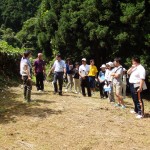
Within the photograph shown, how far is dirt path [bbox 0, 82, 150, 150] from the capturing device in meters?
8.06

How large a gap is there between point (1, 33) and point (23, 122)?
4866 cm

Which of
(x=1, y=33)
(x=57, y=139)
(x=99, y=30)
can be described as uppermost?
(x=1, y=33)

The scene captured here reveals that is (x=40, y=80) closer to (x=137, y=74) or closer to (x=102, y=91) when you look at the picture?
(x=102, y=91)

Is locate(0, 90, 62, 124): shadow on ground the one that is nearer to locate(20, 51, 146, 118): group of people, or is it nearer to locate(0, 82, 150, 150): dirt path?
locate(0, 82, 150, 150): dirt path

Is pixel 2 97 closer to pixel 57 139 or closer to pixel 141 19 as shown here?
pixel 57 139

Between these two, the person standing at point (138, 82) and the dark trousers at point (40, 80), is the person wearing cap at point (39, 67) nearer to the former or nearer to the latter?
the dark trousers at point (40, 80)

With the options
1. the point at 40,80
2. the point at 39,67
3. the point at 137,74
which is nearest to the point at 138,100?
the point at 137,74

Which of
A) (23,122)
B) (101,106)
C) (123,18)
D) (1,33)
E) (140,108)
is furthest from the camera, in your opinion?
(1,33)

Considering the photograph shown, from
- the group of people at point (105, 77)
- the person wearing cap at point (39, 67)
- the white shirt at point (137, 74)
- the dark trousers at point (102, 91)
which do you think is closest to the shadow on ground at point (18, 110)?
the group of people at point (105, 77)

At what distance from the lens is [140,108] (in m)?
10.6

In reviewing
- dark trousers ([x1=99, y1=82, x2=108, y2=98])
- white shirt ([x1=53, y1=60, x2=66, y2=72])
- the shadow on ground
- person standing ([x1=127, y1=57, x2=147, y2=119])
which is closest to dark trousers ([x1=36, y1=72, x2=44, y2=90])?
white shirt ([x1=53, y1=60, x2=66, y2=72])

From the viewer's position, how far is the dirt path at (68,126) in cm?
806

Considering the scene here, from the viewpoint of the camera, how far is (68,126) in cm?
948

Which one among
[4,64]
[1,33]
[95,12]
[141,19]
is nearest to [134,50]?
[141,19]
